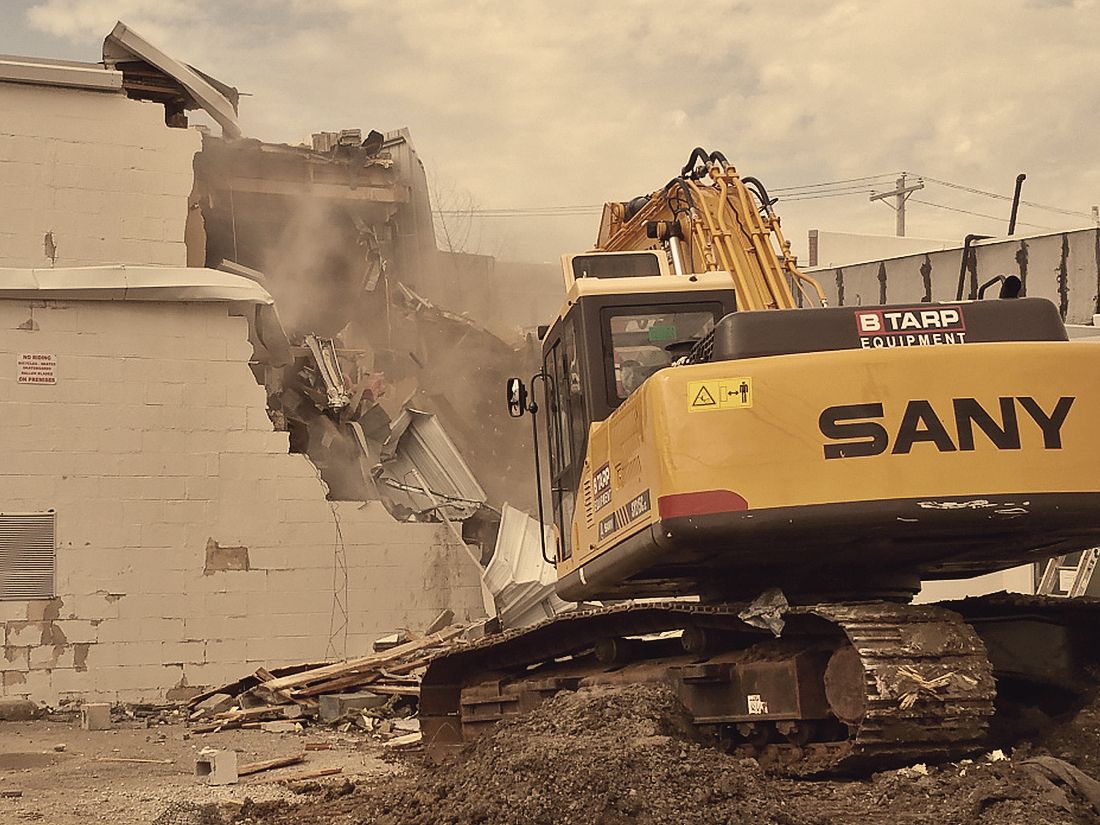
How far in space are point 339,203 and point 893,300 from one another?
7.79m

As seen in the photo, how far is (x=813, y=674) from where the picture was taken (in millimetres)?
6902

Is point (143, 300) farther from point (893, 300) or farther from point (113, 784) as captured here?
point (893, 300)

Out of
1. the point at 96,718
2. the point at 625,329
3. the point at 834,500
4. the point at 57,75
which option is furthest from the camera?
the point at 57,75

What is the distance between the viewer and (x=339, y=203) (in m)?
19.0

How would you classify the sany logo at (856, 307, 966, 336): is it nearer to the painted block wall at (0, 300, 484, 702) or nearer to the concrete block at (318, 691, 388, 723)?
the concrete block at (318, 691, 388, 723)

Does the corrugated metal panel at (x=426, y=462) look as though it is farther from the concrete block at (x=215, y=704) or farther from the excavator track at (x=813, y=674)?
the excavator track at (x=813, y=674)

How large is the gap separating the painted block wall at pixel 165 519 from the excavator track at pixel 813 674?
6.21 m

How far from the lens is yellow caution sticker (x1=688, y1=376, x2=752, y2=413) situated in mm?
6523

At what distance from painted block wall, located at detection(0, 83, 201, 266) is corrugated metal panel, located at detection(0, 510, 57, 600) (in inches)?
104

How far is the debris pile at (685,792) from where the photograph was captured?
19.0 ft

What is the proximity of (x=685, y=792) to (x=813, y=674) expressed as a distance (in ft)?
4.12

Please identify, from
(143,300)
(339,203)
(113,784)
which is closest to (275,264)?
(339,203)

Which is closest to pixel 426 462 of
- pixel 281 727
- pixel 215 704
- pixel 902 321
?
pixel 215 704

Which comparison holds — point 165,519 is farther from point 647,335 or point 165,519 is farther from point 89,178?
point 647,335
